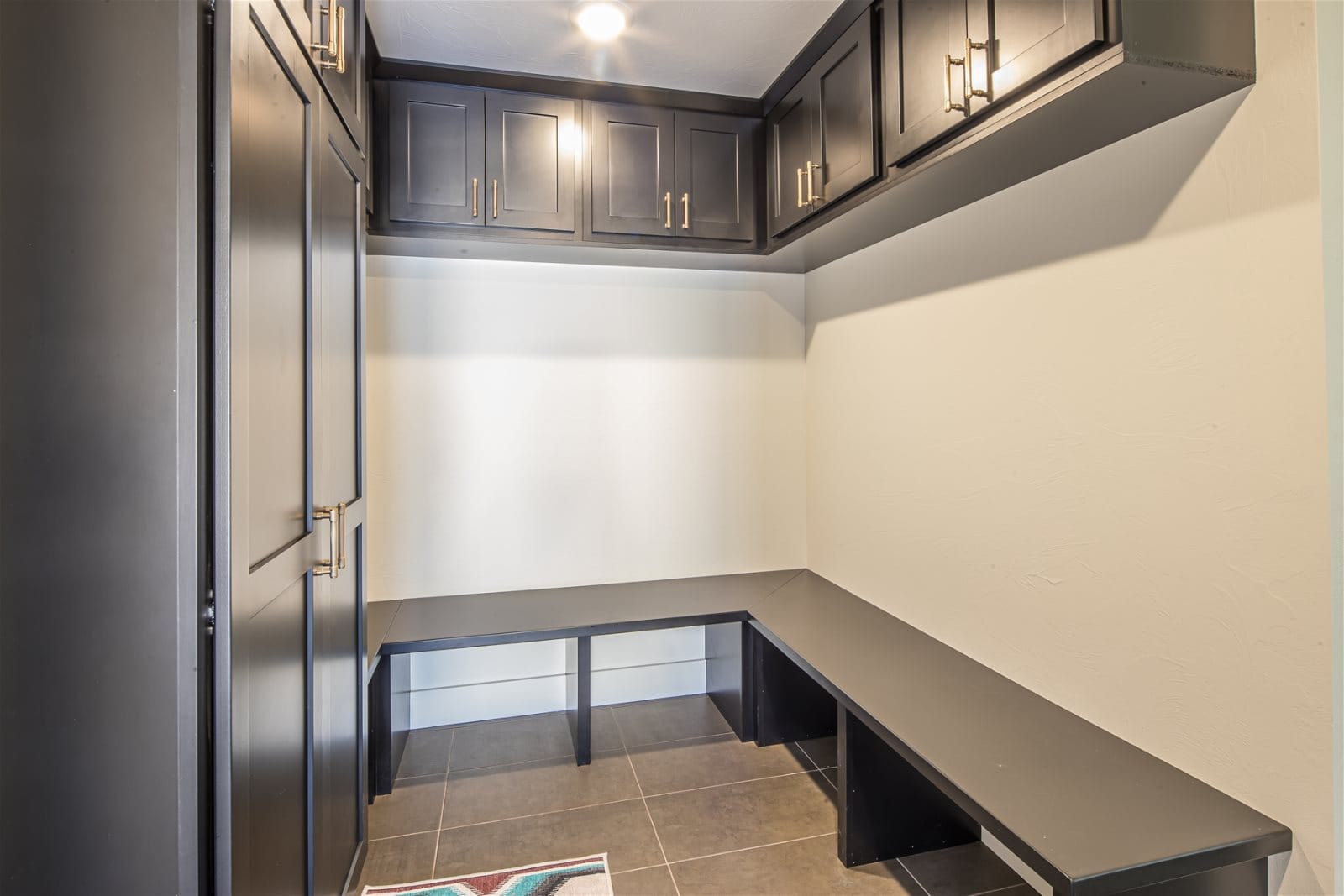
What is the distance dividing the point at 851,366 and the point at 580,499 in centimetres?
114

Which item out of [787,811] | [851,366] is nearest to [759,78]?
[851,366]

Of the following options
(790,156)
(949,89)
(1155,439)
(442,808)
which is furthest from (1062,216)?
(442,808)

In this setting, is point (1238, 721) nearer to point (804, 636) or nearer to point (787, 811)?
point (804, 636)

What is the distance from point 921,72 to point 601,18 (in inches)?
Answer: 35.0

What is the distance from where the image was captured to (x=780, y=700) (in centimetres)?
264

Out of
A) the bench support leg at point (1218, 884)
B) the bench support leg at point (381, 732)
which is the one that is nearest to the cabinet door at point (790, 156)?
the bench support leg at point (1218, 884)

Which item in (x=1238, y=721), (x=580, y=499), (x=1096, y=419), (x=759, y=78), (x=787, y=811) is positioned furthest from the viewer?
(x=580, y=499)

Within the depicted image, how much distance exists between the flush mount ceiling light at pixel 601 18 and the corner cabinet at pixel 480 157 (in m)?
0.35

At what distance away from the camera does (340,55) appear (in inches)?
56.4

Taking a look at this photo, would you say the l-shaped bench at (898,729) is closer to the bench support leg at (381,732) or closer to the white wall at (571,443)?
the bench support leg at (381,732)

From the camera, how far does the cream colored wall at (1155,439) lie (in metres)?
1.19

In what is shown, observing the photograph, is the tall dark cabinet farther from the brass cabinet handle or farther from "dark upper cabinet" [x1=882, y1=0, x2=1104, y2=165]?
"dark upper cabinet" [x1=882, y1=0, x2=1104, y2=165]

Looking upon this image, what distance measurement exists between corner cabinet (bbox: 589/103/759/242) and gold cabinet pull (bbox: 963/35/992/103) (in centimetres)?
113

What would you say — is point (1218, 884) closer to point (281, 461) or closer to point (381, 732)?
point (281, 461)
